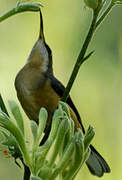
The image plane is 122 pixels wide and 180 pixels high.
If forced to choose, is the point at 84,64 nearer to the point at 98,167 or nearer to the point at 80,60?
the point at 98,167

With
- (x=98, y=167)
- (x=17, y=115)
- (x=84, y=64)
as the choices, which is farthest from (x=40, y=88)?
(x=17, y=115)

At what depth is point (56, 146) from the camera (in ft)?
4.10

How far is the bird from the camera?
2.88 m

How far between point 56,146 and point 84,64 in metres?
3.06

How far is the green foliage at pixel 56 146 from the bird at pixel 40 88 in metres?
1.46

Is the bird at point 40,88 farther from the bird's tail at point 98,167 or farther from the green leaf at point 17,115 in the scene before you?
the green leaf at point 17,115

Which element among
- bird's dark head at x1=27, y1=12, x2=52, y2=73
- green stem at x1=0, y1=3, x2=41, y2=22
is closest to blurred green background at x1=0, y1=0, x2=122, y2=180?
bird's dark head at x1=27, y1=12, x2=52, y2=73

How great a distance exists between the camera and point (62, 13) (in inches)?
181

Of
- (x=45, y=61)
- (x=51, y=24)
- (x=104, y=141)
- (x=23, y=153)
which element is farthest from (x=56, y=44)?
(x=23, y=153)

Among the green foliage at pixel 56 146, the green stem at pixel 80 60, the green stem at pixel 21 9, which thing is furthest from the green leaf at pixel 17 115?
the green stem at pixel 21 9

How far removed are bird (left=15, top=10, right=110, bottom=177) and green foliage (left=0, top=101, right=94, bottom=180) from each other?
1464 millimetres

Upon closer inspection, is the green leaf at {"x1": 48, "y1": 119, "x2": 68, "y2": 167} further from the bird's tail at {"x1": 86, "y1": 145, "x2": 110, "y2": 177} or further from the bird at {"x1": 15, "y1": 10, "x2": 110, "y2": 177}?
the bird at {"x1": 15, "y1": 10, "x2": 110, "y2": 177}

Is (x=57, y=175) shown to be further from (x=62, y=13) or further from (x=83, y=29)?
(x=62, y=13)

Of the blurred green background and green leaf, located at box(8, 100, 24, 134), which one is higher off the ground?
green leaf, located at box(8, 100, 24, 134)
